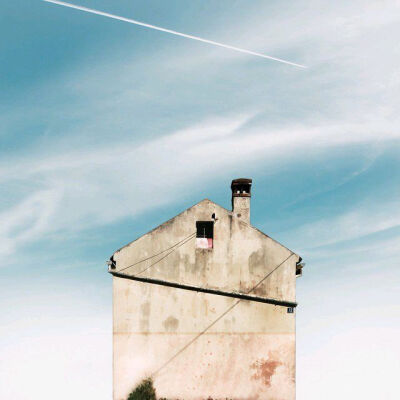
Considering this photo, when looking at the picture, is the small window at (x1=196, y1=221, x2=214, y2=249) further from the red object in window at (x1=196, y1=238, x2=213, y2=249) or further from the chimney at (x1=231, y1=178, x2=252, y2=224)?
the chimney at (x1=231, y1=178, x2=252, y2=224)

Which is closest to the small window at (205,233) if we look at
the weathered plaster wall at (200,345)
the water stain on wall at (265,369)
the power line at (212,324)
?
the weathered plaster wall at (200,345)

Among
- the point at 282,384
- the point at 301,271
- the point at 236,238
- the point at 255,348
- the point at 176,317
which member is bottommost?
the point at 282,384

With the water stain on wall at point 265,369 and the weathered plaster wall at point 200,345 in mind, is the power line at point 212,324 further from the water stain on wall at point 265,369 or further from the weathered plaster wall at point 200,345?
the water stain on wall at point 265,369

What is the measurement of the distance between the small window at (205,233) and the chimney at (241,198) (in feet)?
4.89

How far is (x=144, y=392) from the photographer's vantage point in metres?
18.1

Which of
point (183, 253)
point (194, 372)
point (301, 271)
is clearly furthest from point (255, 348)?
point (183, 253)

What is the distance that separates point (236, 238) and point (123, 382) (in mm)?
7950

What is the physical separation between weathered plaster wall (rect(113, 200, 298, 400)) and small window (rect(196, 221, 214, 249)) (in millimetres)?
245

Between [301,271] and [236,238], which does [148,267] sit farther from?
[301,271]

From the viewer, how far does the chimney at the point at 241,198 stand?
20281mm

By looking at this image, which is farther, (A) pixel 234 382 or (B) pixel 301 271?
(B) pixel 301 271

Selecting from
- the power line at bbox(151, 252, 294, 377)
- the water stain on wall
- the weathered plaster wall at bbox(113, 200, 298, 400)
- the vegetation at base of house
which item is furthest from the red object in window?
Result: the vegetation at base of house

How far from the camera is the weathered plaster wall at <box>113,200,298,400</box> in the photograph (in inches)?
725

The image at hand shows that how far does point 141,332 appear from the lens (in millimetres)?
18641
